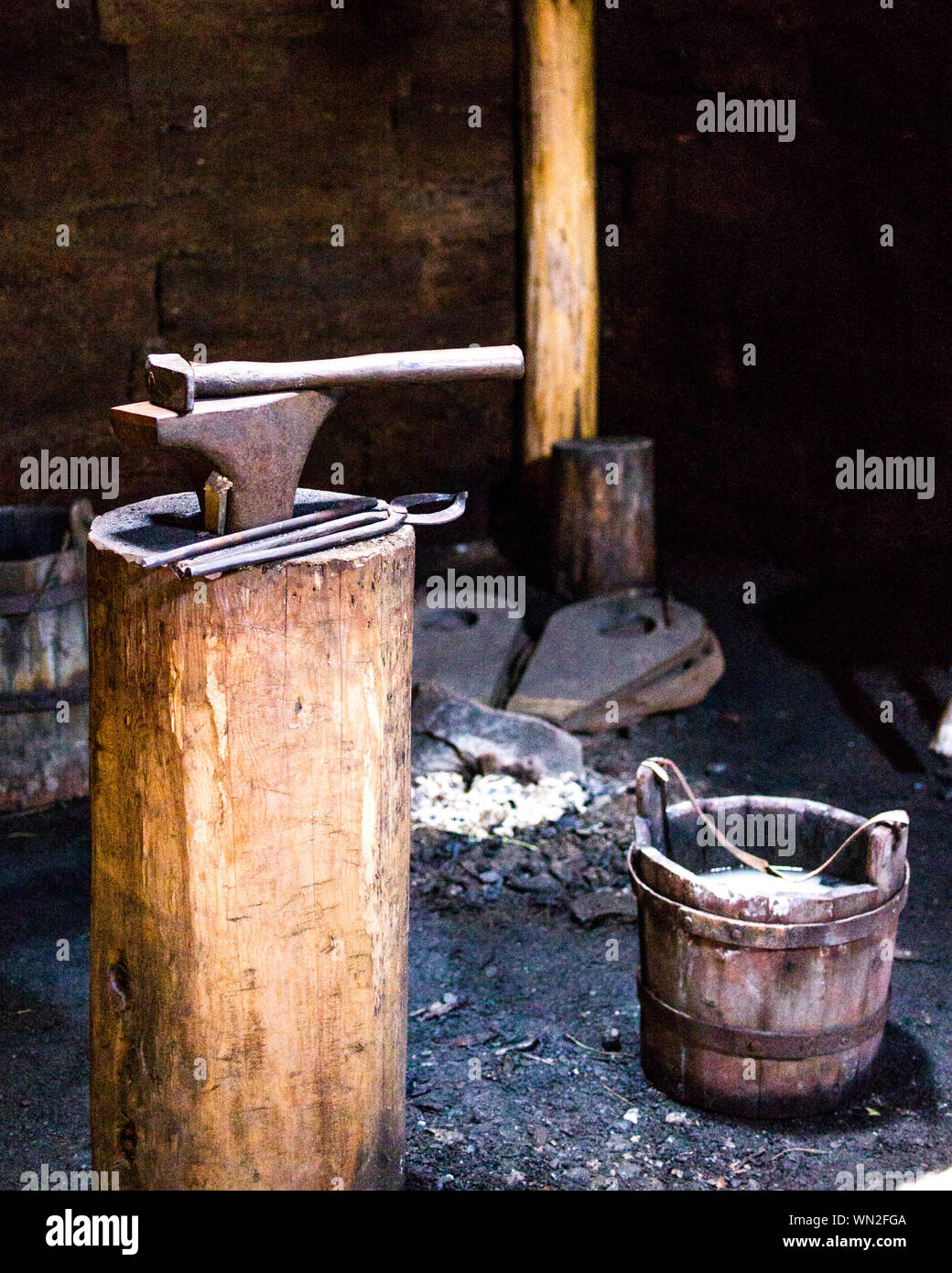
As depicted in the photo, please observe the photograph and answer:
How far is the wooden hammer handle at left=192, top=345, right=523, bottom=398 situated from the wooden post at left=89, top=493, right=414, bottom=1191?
0.27 metres

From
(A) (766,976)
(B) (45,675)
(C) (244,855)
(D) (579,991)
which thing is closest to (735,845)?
(A) (766,976)

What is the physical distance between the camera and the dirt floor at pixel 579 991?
3.04 m

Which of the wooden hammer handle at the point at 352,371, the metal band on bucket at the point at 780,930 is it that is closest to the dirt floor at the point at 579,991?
the metal band on bucket at the point at 780,930

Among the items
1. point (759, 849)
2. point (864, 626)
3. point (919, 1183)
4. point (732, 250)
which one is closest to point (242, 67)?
point (732, 250)

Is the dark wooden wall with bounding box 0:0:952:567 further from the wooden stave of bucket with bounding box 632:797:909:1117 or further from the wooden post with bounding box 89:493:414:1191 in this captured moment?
the wooden post with bounding box 89:493:414:1191

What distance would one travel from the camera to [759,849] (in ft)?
11.3

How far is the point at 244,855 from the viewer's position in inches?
87.0

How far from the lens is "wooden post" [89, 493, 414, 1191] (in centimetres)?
215

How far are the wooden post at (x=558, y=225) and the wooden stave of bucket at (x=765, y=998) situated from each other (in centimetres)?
367

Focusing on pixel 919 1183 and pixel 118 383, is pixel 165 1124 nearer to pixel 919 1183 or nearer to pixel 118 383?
pixel 919 1183

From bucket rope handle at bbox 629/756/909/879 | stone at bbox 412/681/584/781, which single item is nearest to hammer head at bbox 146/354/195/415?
bucket rope handle at bbox 629/756/909/879

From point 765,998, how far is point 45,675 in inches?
101

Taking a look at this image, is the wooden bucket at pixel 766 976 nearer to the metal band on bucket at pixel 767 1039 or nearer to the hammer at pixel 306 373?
the metal band on bucket at pixel 767 1039

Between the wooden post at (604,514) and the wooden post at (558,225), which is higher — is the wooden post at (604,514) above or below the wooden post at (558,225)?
below
